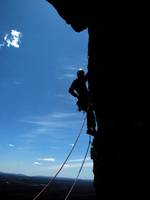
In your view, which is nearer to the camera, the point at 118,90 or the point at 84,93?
the point at 118,90

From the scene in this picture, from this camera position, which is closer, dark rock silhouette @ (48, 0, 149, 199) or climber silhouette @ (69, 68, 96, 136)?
dark rock silhouette @ (48, 0, 149, 199)

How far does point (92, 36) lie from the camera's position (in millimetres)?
8328

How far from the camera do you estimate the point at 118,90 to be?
22.7 feet

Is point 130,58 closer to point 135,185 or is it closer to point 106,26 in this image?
point 106,26

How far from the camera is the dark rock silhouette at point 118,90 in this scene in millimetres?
6137

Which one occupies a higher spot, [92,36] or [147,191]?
[92,36]

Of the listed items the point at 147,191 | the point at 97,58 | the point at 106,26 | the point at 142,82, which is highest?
the point at 106,26

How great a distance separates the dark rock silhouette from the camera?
614 cm

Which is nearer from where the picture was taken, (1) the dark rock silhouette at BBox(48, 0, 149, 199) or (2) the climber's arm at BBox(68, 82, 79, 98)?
(1) the dark rock silhouette at BBox(48, 0, 149, 199)

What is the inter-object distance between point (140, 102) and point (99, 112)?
1.90m

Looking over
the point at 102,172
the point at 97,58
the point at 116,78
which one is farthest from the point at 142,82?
the point at 102,172

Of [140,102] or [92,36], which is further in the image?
[92,36]

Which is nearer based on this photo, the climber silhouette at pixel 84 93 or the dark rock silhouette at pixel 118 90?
the dark rock silhouette at pixel 118 90

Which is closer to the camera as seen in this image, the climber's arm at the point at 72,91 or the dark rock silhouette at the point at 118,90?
the dark rock silhouette at the point at 118,90
